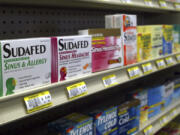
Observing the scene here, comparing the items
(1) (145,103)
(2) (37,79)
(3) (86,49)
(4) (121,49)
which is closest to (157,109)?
(1) (145,103)

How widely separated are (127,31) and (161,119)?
0.92 metres

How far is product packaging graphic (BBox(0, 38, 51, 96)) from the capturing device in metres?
0.72

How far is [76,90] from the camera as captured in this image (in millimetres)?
946

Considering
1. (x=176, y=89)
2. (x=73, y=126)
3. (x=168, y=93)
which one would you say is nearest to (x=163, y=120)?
(x=168, y=93)

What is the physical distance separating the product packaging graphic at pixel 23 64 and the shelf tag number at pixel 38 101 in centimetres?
4

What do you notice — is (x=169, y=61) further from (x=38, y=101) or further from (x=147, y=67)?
(x=38, y=101)

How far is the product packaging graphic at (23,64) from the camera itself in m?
0.72

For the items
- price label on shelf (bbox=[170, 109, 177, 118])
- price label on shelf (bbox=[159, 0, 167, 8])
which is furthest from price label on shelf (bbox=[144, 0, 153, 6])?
price label on shelf (bbox=[170, 109, 177, 118])

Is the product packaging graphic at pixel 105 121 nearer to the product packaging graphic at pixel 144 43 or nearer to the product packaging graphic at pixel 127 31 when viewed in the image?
the product packaging graphic at pixel 127 31

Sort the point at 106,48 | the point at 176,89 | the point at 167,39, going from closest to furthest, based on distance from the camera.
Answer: the point at 106,48
the point at 167,39
the point at 176,89

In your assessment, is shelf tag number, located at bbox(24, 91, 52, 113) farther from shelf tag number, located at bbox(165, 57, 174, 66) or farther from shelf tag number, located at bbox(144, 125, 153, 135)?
shelf tag number, located at bbox(165, 57, 174, 66)

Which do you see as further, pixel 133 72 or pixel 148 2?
pixel 148 2

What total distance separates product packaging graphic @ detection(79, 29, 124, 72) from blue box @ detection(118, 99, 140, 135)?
1.03 feet

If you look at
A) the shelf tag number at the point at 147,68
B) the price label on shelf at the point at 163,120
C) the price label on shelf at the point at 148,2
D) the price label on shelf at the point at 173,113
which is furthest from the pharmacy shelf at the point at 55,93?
the price label on shelf at the point at 173,113
